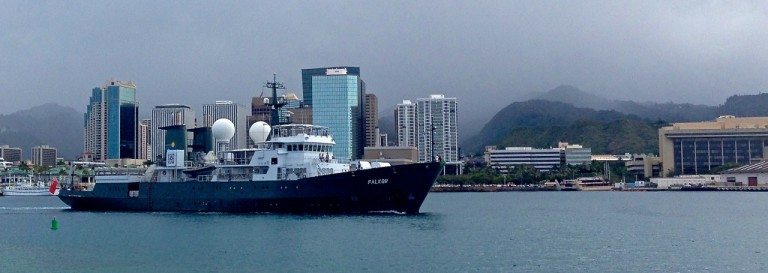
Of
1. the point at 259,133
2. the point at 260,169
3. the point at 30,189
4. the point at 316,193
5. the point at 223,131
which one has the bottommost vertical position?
the point at 30,189

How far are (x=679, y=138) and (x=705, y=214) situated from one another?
98.2 meters

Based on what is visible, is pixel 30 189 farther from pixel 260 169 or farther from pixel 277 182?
pixel 277 182

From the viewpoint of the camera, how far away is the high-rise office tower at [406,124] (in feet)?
633

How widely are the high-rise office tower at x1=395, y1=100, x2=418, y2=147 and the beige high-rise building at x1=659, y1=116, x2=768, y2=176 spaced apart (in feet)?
202

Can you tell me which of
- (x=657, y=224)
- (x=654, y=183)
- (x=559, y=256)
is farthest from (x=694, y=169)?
(x=559, y=256)

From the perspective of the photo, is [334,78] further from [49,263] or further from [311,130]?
[49,263]

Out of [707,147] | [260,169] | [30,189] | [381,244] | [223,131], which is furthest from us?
[707,147]

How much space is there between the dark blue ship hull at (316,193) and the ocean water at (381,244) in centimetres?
99

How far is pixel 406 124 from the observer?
635ft

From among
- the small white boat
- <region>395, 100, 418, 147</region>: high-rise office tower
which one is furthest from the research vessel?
<region>395, 100, 418, 147</region>: high-rise office tower

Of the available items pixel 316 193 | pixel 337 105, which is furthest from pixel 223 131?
pixel 337 105

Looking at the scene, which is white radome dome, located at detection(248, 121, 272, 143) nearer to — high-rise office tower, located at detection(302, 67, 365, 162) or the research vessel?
the research vessel

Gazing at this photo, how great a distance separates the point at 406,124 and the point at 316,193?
147m

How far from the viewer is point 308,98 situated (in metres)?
173
